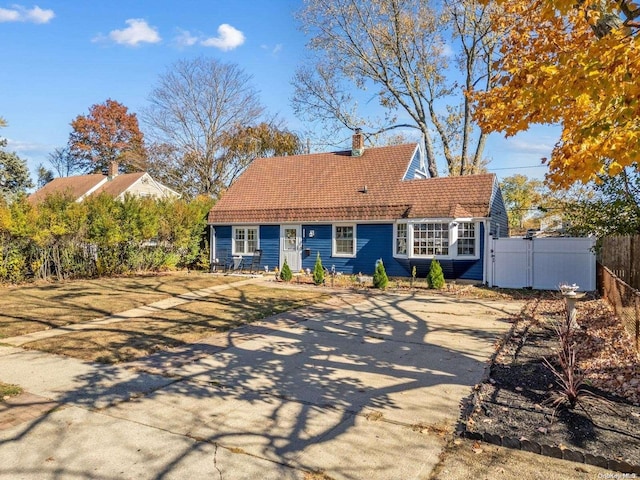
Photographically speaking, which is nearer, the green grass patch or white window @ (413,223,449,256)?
the green grass patch

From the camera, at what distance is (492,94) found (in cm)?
705

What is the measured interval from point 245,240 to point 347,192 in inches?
214

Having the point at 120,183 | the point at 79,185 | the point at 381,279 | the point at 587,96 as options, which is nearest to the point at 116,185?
the point at 120,183

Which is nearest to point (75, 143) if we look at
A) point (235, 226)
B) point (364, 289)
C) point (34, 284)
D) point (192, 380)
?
point (235, 226)

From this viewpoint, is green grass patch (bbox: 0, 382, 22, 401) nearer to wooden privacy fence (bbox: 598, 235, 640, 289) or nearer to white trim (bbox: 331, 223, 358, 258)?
wooden privacy fence (bbox: 598, 235, 640, 289)

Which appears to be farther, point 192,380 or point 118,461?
point 192,380

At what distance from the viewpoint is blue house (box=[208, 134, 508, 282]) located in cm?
1580

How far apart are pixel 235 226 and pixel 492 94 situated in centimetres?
1541

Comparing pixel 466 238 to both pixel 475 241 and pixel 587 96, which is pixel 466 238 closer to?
pixel 475 241

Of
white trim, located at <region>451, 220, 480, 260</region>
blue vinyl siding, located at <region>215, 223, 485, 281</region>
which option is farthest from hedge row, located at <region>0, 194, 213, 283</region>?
white trim, located at <region>451, 220, 480, 260</region>

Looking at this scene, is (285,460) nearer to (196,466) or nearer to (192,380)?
(196,466)

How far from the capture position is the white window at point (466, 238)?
617 inches

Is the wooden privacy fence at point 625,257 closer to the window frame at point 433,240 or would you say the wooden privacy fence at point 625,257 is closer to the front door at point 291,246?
the window frame at point 433,240

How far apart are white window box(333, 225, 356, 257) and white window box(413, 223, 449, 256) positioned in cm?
280
